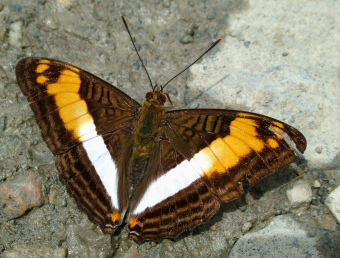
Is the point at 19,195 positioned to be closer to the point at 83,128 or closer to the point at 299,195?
the point at 83,128

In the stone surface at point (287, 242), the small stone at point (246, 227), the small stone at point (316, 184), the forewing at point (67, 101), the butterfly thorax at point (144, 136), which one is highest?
the forewing at point (67, 101)

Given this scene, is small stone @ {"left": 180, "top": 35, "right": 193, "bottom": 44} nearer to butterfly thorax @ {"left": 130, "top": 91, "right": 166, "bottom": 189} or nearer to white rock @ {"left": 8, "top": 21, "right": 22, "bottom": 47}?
butterfly thorax @ {"left": 130, "top": 91, "right": 166, "bottom": 189}

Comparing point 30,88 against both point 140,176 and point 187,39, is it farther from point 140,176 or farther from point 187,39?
point 187,39

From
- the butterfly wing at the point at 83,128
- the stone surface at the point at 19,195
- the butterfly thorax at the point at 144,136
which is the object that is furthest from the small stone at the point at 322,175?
the stone surface at the point at 19,195

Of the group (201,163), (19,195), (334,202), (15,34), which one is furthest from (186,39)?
(19,195)

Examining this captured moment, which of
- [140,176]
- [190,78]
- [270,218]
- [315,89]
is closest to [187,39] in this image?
[190,78]

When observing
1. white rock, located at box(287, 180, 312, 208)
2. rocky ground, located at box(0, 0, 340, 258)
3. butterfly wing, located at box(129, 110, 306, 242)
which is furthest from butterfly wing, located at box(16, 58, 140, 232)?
white rock, located at box(287, 180, 312, 208)

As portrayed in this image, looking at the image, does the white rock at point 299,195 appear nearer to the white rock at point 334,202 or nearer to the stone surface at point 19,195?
the white rock at point 334,202

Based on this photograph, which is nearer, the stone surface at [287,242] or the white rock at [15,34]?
the stone surface at [287,242]
